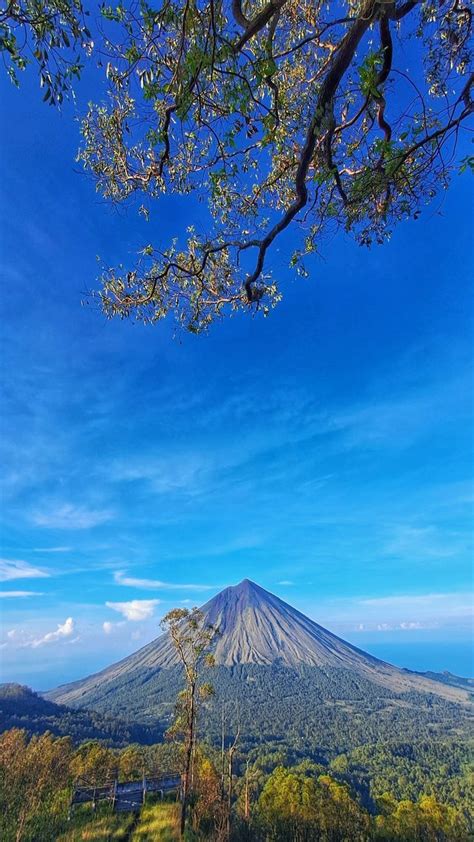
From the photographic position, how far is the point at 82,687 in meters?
123

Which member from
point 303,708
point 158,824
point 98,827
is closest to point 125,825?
point 98,827

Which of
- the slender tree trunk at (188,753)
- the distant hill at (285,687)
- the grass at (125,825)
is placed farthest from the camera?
the distant hill at (285,687)

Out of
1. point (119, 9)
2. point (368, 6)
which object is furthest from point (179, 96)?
point (368, 6)

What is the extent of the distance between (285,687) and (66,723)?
7461cm

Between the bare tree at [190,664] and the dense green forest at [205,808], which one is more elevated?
the bare tree at [190,664]

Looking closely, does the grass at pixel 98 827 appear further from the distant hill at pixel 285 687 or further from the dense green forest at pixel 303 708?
the distant hill at pixel 285 687

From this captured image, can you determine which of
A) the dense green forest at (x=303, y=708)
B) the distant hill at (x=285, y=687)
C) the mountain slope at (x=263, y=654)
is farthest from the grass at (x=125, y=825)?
the mountain slope at (x=263, y=654)

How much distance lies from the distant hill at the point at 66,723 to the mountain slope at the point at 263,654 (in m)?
50.8

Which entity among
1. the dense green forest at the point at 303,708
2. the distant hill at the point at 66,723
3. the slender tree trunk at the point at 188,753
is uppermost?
the slender tree trunk at the point at 188,753

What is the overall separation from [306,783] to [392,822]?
4400mm

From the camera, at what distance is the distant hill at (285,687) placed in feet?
277

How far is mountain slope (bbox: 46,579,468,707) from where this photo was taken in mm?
117138

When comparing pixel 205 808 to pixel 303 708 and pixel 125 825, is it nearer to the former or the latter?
pixel 125 825

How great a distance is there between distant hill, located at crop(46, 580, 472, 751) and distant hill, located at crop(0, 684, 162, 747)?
1660 cm
